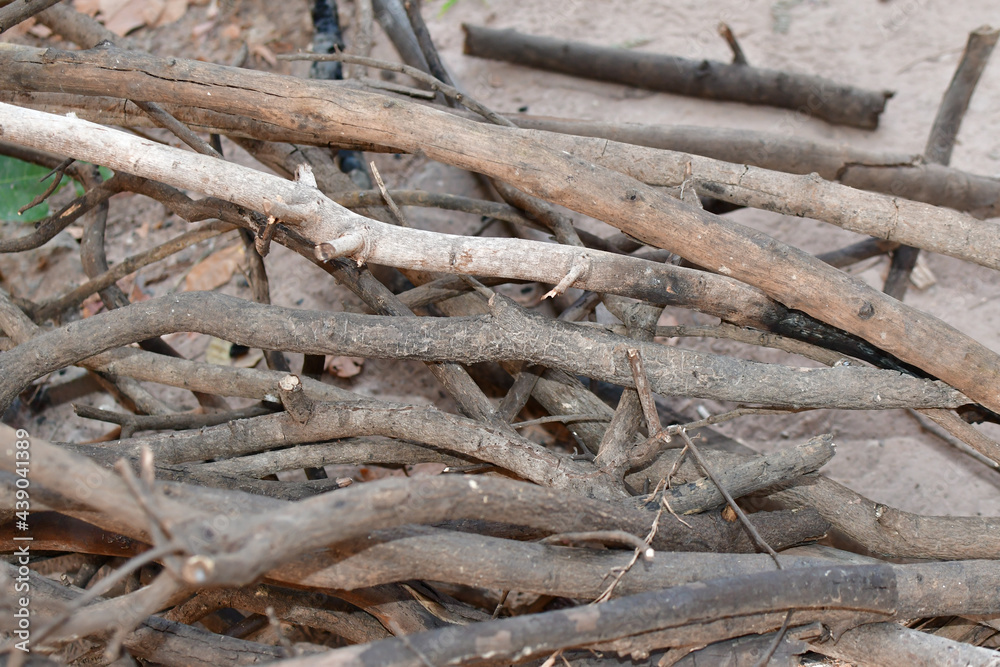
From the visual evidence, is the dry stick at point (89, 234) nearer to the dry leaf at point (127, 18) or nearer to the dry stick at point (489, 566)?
the dry stick at point (489, 566)

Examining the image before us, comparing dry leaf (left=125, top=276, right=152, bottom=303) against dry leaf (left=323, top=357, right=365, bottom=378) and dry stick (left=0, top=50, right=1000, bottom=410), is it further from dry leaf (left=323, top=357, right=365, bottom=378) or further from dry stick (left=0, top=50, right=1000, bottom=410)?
dry stick (left=0, top=50, right=1000, bottom=410)

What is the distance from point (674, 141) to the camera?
3.11m

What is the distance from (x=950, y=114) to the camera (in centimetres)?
346

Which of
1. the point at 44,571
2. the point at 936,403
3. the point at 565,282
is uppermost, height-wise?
the point at 565,282

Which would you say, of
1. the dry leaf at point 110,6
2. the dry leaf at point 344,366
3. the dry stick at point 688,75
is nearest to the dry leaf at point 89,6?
the dry leaf at point 110,6

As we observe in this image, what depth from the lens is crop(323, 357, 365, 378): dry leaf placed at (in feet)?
10.7

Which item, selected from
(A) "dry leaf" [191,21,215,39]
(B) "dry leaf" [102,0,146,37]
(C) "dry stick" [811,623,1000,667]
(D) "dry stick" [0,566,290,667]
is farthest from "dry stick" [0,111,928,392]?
(B) "dry leaf" [102,0,146,37]

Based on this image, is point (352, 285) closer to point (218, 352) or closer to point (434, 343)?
point (434, 343)

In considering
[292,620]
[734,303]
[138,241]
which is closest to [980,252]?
[734,303]

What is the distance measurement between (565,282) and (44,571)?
1.99 meters

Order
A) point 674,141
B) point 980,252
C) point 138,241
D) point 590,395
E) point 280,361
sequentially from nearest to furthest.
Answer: point 980,252 → point 590,395 → point 280,361 → point 674,141 → point 138,241

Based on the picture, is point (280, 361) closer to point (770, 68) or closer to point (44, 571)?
point (44, 571)

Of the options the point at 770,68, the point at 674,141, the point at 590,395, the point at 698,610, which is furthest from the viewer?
the point at 770,68

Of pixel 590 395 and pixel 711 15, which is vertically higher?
pixel 711 15
